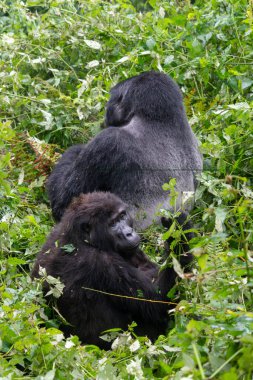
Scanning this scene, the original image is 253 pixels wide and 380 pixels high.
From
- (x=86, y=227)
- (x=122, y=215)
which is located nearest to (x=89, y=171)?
(x=122, y=215)

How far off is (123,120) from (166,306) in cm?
211

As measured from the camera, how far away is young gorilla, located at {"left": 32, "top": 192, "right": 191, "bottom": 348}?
4480mm

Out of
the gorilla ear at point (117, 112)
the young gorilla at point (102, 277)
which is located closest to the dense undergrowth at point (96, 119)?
the young gorilla at point (102, 277)

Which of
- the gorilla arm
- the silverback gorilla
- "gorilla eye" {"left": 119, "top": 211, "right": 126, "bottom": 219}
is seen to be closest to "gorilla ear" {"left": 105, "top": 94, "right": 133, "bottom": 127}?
the silverback gorilla

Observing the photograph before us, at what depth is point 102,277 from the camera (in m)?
4.48

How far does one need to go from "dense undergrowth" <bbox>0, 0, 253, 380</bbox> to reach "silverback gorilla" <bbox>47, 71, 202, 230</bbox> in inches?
8.3

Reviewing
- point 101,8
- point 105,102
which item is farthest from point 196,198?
point 101,8

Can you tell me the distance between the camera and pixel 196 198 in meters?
5.65

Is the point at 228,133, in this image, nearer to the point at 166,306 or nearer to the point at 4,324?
the point at 166,306

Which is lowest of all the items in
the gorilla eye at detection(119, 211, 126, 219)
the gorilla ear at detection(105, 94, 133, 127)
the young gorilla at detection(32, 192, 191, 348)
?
the young gorilla at detection(32, 192, 191, 348)

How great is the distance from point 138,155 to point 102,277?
1578 millimetres

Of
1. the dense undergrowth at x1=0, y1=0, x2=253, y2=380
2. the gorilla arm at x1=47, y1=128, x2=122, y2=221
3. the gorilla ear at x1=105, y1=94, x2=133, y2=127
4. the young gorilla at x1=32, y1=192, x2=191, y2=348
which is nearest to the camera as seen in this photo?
the dense undergrowth at x1=0, y1=0, x2=253, y2=380

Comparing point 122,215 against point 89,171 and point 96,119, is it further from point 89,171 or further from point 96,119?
point 96,119

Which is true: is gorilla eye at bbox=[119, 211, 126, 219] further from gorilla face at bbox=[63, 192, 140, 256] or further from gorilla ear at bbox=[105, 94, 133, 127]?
gorilla ear at bbox=[105, 94, 133, 127]
